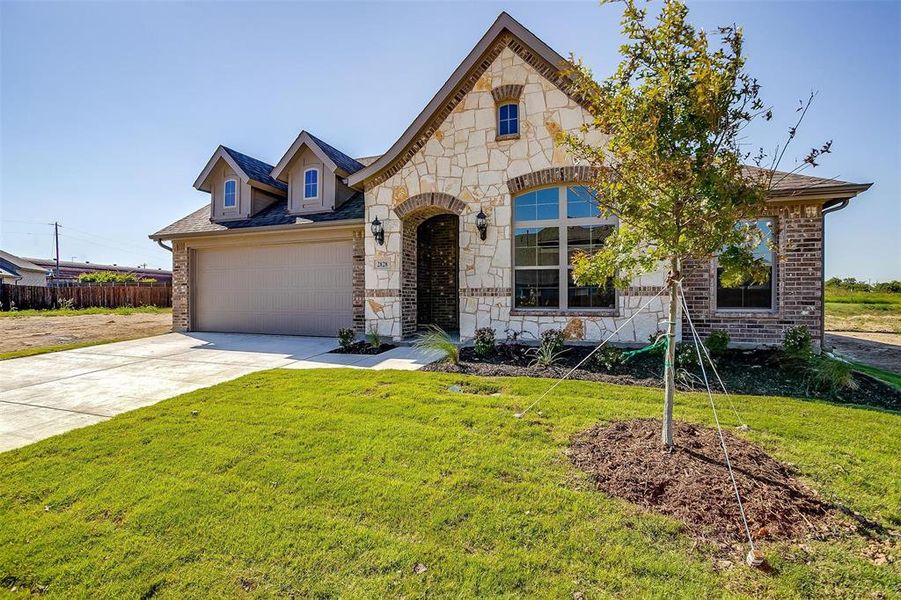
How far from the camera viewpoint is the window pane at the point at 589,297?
29.3ft

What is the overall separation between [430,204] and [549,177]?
2.83 m

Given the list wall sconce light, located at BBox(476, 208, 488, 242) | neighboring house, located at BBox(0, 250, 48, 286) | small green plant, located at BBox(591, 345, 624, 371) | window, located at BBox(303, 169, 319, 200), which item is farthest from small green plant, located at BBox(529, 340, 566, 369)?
neighboring house, located at BBox(0, 250, 48, 286)

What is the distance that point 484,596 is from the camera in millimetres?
2137

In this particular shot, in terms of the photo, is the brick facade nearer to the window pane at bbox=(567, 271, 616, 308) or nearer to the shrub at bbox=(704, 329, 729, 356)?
the shrub at bbox=(704, 329, 729, 356)

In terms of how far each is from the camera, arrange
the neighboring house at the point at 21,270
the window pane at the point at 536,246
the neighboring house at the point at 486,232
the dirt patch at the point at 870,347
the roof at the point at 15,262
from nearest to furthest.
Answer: the neighboring house at the point at 486,232
the dirt patch at the point at 870,347
the window pane at the point at 536,246
the neighboring house at the point at 21,270
the roof at the point at 15,262

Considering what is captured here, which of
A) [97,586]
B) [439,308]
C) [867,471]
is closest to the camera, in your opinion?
[97,586]

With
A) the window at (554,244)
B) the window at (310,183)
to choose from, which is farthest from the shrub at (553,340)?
the window at (310,183)

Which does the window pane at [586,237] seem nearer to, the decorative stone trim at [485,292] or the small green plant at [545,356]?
the decorative stone trim at [485,292]

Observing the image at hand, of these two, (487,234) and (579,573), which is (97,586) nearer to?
(579,573)

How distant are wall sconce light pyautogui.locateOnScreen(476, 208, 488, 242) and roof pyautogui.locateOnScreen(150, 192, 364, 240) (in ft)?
11.5

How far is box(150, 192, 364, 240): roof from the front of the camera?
11.7 meters

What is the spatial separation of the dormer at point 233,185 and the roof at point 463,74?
449 cm

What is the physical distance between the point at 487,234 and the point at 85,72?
35.6 ft

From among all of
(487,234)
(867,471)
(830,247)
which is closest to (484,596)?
(867,471)
